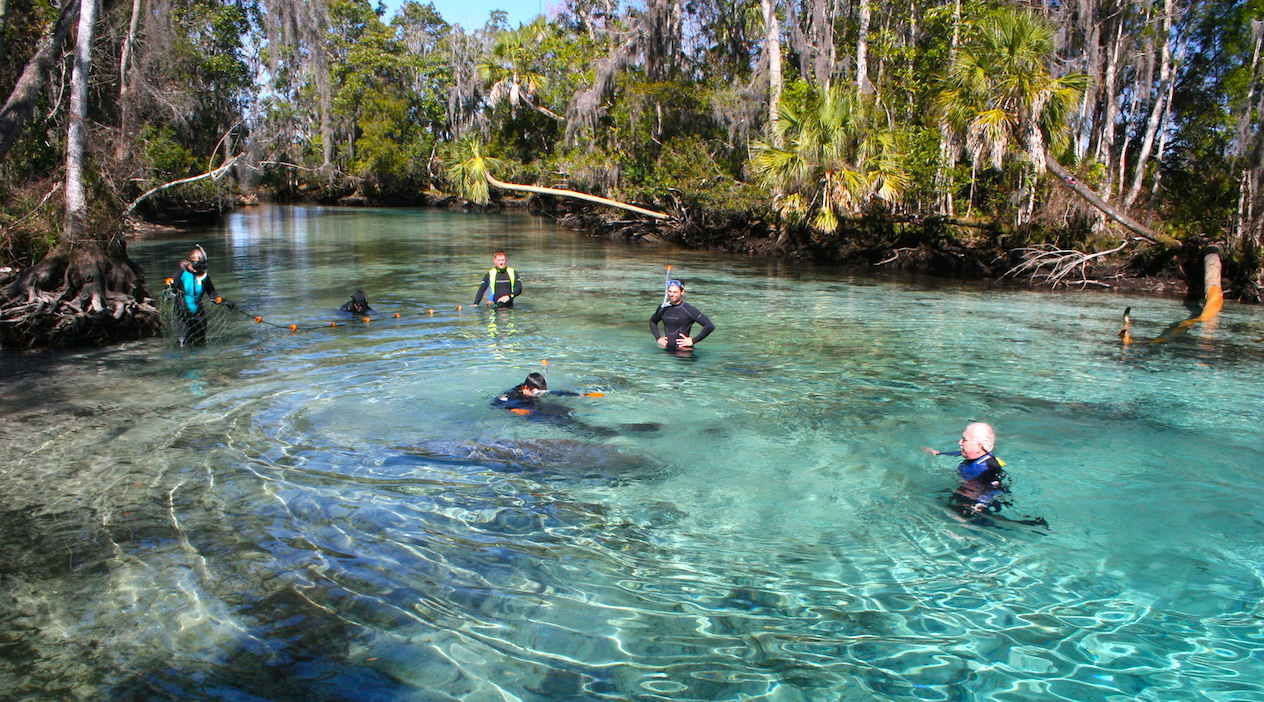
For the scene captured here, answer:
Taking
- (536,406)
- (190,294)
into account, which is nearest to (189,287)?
(190,294)

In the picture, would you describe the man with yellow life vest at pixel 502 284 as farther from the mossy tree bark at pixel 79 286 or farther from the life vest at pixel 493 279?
the mossy tree bark at pixel 79 286

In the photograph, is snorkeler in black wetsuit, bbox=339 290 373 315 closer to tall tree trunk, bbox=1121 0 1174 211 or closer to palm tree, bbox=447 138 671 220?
palm tree, bbox=447 138 671 220

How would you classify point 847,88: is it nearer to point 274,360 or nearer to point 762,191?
point 762,191

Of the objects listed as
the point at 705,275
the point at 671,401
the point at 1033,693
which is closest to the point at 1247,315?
the point at 705,275

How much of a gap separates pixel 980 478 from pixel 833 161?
63.5 ft

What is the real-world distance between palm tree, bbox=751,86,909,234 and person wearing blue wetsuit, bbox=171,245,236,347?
16985 millimetres

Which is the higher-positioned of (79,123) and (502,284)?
(79,123)

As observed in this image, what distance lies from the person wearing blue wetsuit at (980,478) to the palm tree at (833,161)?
1882 cm

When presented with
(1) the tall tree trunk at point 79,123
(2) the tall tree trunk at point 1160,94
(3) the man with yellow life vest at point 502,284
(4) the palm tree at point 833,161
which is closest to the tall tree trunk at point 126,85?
(1) the tall tree trunk at point 79,123

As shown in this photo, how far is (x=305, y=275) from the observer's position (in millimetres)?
22516

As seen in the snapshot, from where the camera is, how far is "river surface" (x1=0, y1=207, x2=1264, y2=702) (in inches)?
177

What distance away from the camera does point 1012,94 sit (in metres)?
19.6

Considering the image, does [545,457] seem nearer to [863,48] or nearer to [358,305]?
[358,305]

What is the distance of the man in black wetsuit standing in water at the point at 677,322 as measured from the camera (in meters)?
12.1
